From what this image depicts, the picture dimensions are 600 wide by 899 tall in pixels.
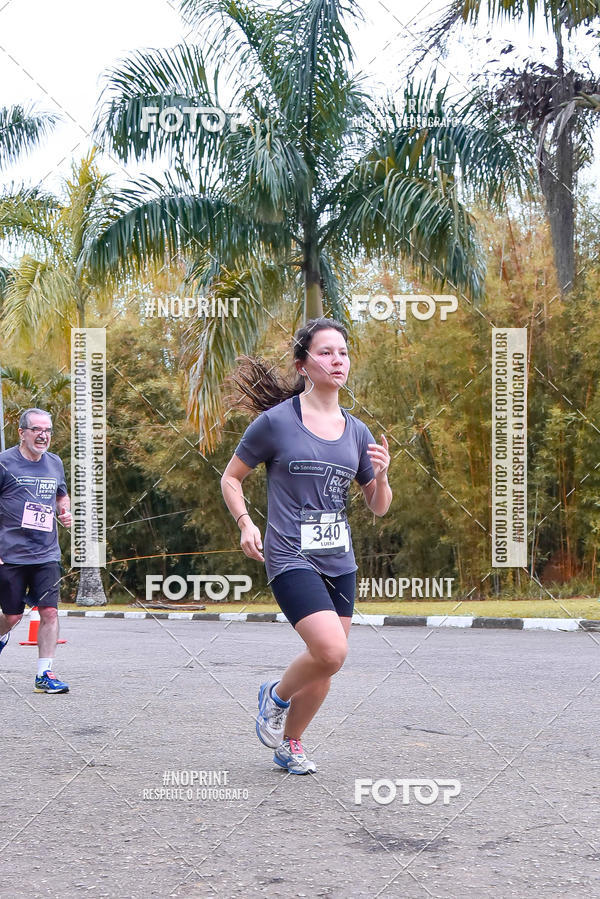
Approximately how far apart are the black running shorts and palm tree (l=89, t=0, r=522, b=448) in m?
10.1

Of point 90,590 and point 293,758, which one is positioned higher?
point 293,758

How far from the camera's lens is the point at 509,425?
54.4ft

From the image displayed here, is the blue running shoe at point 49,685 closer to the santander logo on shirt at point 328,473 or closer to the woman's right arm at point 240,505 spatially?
the woman's right arm at point 240,505

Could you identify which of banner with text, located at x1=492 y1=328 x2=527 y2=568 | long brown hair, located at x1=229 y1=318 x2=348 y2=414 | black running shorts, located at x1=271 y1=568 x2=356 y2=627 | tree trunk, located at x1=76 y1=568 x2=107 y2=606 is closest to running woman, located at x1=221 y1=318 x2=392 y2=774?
black running shorts, located at x1=271 y1=568 x2=356 y2=627

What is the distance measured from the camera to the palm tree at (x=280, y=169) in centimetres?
1380

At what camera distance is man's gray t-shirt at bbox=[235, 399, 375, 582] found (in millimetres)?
4020

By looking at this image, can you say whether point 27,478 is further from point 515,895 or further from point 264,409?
point 515,895

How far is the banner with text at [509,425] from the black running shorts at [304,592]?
40.0 ft

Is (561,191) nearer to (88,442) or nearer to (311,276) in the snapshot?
(311,276)

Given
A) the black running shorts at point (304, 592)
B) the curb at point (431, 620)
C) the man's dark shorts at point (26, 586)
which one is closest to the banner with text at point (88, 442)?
the curb at point (431, 620)

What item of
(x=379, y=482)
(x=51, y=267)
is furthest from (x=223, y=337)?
(x=379, y=482)

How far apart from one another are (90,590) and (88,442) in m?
3.28

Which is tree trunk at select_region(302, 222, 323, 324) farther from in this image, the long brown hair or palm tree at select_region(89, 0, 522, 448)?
the long brown hair

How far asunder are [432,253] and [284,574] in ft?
34.2
